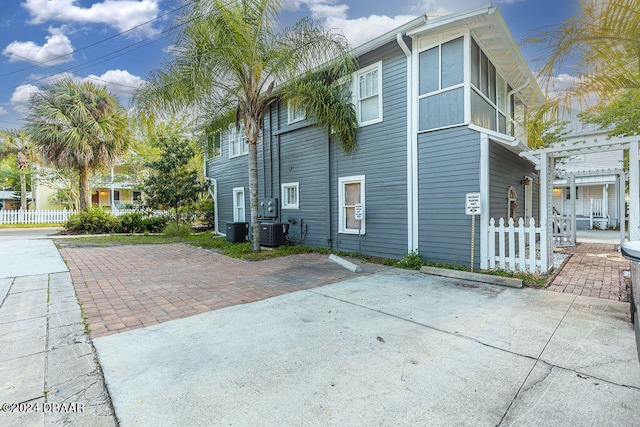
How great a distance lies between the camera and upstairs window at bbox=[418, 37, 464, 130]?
6.27 meters

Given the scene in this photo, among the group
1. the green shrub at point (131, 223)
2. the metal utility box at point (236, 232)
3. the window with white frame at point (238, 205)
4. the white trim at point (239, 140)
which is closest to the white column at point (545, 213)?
the metal utility box at point (236, 232)

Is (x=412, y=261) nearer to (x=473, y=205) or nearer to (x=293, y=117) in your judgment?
(x=473, y=205)

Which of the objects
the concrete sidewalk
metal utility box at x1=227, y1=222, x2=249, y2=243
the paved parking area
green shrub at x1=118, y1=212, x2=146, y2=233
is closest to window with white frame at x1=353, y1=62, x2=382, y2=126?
the paved parking area

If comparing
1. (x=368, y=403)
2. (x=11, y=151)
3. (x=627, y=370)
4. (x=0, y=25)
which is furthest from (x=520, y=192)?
(x=11, y=151)

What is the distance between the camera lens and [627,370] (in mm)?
2348

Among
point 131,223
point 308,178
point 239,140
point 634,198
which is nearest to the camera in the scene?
point 634,198

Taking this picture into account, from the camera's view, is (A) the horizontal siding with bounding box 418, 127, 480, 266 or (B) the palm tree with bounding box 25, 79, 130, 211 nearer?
(A) the horizontal siding with bounding box 418, 127, 480, 266

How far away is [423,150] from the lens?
22.1ft

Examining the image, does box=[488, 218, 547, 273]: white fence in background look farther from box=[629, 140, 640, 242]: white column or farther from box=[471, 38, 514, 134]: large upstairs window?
box=[471, 38, 514, 134]: large upstairs window

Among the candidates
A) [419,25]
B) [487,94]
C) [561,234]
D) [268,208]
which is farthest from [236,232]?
[561,234]

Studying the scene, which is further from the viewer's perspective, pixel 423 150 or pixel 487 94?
A: pixel 487 94

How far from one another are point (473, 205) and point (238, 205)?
929 centimetres

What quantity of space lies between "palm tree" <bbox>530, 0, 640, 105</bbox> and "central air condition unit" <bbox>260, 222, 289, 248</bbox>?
23.6 ft

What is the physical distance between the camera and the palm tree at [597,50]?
2.98 m
